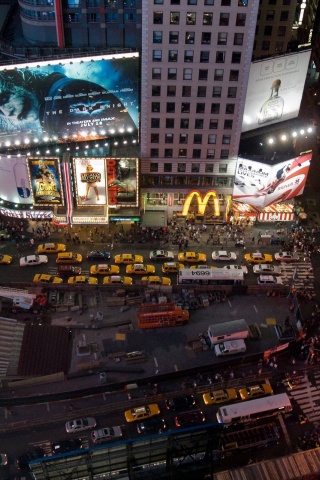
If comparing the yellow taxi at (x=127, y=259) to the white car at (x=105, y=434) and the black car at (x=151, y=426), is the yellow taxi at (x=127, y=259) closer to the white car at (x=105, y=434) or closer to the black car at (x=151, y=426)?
the black car at (x=151, y=426)

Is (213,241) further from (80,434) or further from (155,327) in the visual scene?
(80,434)

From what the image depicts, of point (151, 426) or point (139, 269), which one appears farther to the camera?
point (139, 269)

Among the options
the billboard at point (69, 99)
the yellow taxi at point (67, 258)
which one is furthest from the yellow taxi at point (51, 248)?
the billboard at point (69, 99)

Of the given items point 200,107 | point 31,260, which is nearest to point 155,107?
point 200,107

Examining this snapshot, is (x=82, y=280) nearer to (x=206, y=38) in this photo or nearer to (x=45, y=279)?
(x=45, y=279)

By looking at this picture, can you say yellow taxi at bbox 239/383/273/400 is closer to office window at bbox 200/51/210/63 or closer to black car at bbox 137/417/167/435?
black car at bbox 137/417/167/435

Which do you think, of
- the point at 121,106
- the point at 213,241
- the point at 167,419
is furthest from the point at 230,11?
the point at 167,419

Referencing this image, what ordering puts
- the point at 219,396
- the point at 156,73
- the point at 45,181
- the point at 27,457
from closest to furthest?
the point at 27,457
the point at 219,396
the point at 156,73
the point at 45,181
